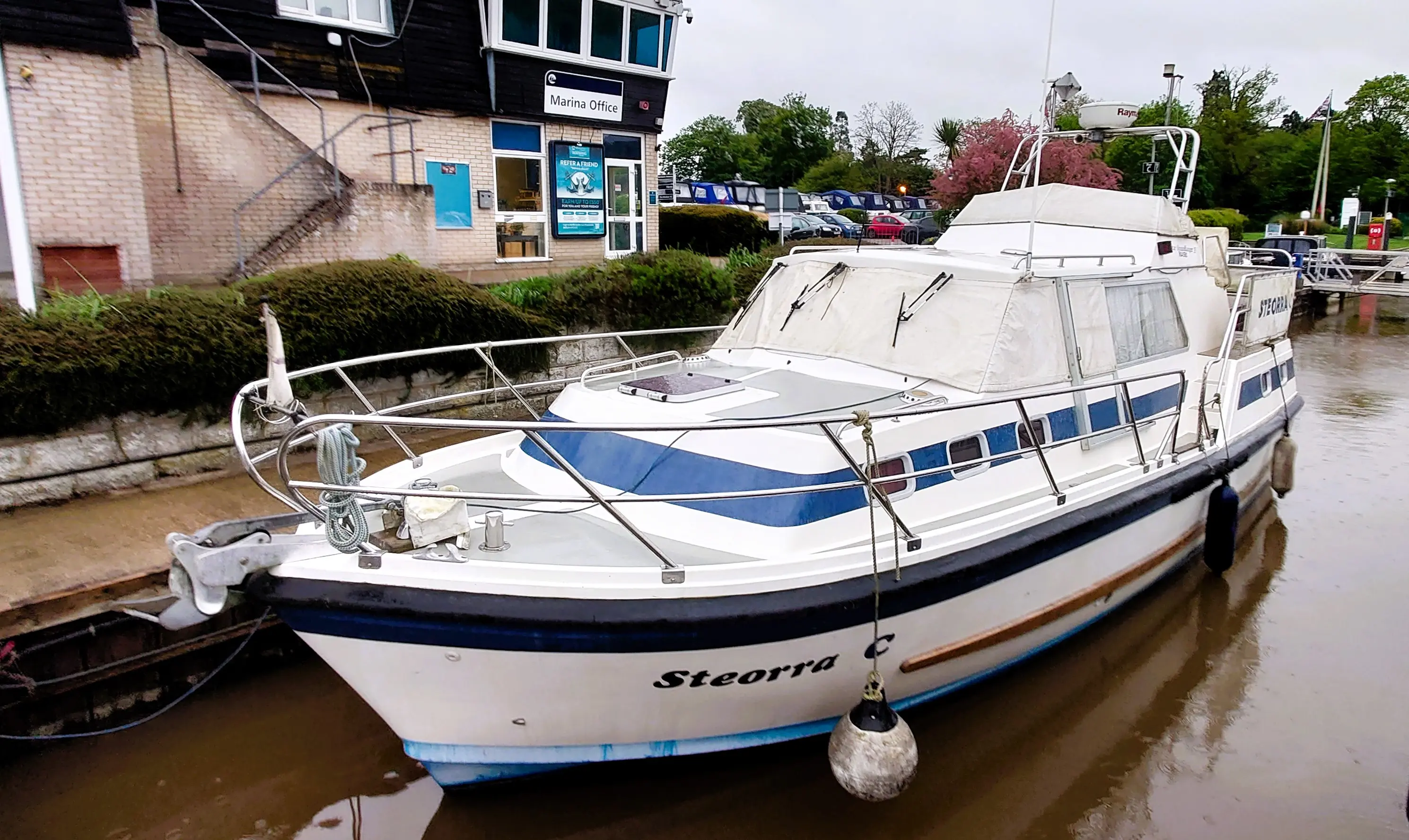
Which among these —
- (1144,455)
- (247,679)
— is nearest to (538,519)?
(247,679)

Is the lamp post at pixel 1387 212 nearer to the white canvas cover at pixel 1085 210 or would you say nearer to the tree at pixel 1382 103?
the tree at pixel 1382 103

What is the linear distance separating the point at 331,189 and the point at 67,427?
525cm

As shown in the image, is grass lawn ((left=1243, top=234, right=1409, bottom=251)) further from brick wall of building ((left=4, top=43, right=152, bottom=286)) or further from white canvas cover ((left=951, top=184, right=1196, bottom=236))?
brick wall of building ((left=4, top=43, right=152, bottom=286))

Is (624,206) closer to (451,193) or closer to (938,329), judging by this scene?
(451,193)

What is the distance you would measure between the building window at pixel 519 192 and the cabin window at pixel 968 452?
10.3 meters

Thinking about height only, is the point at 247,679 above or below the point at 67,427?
below

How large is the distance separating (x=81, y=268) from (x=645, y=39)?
9066 mm

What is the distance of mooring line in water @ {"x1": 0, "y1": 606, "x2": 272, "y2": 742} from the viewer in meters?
4.60

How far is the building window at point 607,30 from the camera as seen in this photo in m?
13.5

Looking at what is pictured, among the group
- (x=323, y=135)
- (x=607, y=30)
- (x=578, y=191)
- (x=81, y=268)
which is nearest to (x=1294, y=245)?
(x=607, y=30)

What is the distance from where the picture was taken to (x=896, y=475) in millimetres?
4457

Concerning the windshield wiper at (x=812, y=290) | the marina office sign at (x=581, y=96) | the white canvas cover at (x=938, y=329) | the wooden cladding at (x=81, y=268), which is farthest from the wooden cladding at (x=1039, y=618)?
the marina office sign at (x=581, y=96)

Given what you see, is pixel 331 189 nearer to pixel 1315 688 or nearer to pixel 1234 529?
pixel 1234 529

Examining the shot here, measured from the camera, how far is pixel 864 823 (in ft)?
13.6
